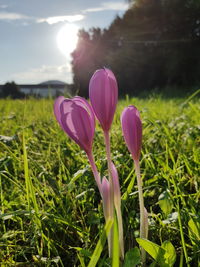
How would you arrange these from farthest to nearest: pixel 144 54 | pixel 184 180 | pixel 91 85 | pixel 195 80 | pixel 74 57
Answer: pixel 74 57 < pixel 144 54 < pixel 195 80 < pixel 184 180 < pixel 91 85

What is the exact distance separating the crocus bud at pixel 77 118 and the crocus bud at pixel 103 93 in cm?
2

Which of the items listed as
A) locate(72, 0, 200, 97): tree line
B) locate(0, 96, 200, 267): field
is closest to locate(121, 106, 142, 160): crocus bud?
locate(0, 96, 200, 267): field

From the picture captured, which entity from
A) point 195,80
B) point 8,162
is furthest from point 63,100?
point 195,80

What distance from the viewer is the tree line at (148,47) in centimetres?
1698

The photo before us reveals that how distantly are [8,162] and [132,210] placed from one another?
2.45 feet

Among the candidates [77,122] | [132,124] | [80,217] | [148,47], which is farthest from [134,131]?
[148,47]

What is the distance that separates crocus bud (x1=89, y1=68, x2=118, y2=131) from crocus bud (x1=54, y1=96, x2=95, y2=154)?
22mm

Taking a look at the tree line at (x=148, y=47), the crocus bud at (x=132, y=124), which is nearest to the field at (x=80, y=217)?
the crocus bud at (x=132, y=124)

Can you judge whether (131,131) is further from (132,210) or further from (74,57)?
(74,57)

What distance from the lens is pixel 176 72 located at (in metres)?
16.9

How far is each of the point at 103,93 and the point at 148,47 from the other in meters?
18.4

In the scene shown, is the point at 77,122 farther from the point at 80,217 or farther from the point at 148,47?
the point at 148,47

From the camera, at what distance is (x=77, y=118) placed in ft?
2.16

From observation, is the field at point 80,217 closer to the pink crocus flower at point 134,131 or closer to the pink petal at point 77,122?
the pink crocus flower at point 134,131
